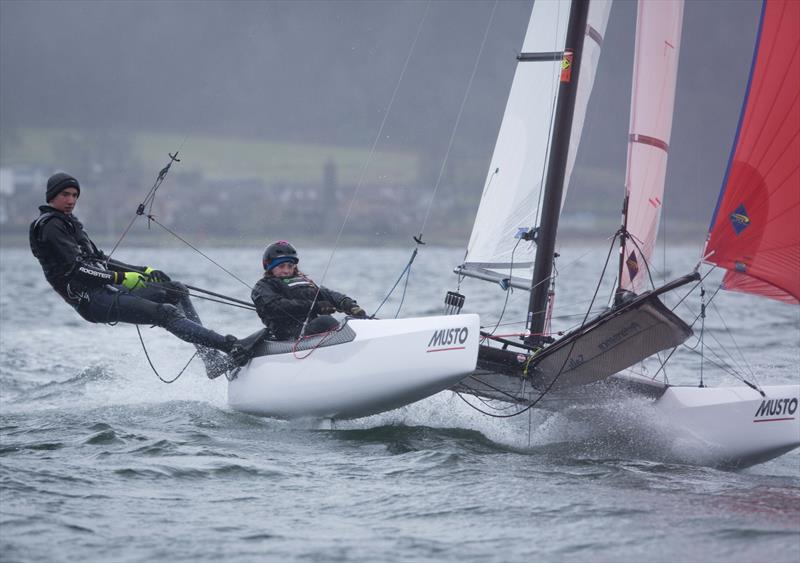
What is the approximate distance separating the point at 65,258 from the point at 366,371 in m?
1.97

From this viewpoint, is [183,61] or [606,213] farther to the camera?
[606,213]

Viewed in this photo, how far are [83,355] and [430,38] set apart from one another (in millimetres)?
55278

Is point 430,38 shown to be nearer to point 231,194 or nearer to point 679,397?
point 231,194

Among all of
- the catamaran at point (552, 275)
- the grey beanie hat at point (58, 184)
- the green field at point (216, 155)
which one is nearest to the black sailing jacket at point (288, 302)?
the catamaran at point (552, 275)

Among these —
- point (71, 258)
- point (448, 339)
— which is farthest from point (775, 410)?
point (71, 258)

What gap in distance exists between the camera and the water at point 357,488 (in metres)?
4.12

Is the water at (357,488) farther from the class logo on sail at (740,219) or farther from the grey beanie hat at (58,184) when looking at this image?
the grey beanie hat at (58,184)

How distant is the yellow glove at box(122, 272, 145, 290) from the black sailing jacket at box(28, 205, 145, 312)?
0.13m

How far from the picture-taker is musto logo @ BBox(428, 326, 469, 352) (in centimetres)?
582

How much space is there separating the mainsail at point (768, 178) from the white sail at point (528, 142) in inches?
64.9

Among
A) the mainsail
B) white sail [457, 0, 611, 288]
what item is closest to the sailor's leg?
white sail [457, 0, 611, 288]

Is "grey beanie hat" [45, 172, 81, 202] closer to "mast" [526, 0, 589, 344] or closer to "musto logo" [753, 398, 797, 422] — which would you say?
"mast" [526, 0, 589, 344]

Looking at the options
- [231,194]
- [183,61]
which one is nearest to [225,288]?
[183,61]

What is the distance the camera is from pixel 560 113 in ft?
23.1
